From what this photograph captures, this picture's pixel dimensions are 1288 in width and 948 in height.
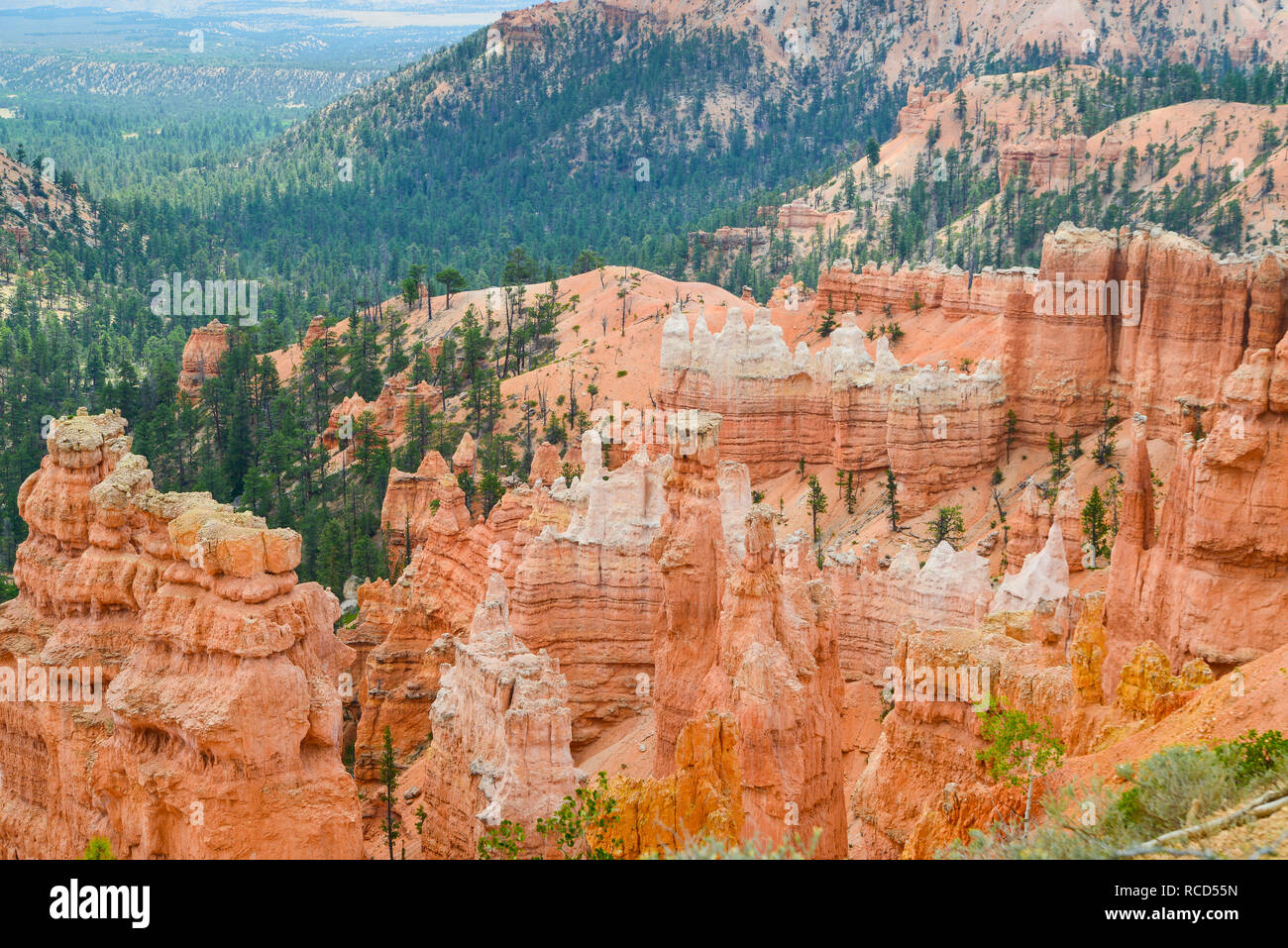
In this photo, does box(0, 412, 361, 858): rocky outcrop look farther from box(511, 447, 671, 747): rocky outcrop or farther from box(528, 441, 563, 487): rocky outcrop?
box(528, 441, 563, 487): rocky outcrop

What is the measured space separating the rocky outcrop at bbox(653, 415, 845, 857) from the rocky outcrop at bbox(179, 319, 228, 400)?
85.0 metres

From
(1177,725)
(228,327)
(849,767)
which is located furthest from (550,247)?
(1177,725)

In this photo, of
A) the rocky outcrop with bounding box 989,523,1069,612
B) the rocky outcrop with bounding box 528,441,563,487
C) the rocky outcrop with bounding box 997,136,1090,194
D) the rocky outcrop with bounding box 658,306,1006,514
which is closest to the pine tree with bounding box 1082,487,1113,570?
the rocky outcrop with bounding box 989,523,1069,612

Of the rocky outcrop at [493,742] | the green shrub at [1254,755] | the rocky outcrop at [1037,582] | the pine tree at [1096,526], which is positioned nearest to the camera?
the green shrub at [1254,755]

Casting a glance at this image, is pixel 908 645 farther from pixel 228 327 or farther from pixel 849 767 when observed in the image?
pixel 228 327

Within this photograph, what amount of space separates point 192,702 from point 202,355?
93.9 meters

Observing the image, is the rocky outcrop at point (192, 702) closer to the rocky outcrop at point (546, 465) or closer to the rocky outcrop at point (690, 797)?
the rocky outcrop at point (690, 797)

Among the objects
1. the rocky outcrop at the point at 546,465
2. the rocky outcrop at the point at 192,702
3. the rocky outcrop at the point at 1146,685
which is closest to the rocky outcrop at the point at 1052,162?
the rocky outcrop at the point at 546,465

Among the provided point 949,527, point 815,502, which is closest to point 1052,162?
point 815,502

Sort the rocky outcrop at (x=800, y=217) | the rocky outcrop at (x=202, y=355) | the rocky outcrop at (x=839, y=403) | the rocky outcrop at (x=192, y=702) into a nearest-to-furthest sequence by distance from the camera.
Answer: the rocky outcrop at (x=192, y=702)
the rocky outcrop at (x=839, y=403)
the rocky outcrop at (x=202, y=355)
the rocky outcrop at (x=800, y=217)

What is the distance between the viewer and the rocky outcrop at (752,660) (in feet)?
85.3

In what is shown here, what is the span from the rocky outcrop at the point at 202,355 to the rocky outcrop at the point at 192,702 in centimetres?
8516

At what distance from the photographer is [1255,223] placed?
108 m

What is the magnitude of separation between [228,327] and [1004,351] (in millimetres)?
72115
